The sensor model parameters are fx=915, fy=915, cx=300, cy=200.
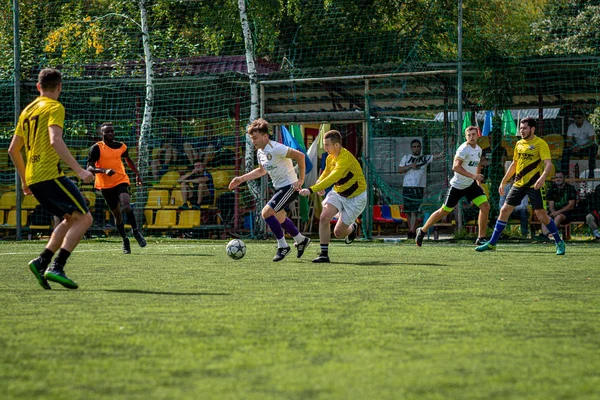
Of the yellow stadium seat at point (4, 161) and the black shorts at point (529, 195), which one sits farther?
the yellow stadium seat at point (4, 161)

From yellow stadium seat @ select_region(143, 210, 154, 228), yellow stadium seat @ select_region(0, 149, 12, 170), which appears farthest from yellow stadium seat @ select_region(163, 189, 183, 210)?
yellow stadium seat @ select_region(0, 149, 12, 170)

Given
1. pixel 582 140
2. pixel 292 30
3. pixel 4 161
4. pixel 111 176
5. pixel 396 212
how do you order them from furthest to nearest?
pixel 292 30, pixel 4 161, pixel 396 212, pixel 582 140, pixel 111 176

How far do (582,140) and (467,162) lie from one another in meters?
5.95

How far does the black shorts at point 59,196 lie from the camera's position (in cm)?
757

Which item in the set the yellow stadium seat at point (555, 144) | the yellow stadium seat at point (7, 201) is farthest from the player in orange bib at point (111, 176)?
the yellow stadium seat at point (555, 144)

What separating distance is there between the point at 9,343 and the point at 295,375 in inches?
69.0

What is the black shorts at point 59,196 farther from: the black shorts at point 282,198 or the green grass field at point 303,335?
the black shorts at point 282,198

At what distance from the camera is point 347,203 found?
12.1 metres

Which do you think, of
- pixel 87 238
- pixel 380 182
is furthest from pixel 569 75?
pixel 87 238

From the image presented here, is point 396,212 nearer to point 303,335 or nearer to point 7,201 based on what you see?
point 7,201

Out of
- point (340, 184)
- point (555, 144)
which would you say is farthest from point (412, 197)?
point (340, 184)

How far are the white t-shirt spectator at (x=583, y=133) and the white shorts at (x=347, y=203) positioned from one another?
8432mm

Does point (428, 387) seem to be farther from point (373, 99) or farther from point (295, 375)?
point (373, 99)

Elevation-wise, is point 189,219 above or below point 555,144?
below
